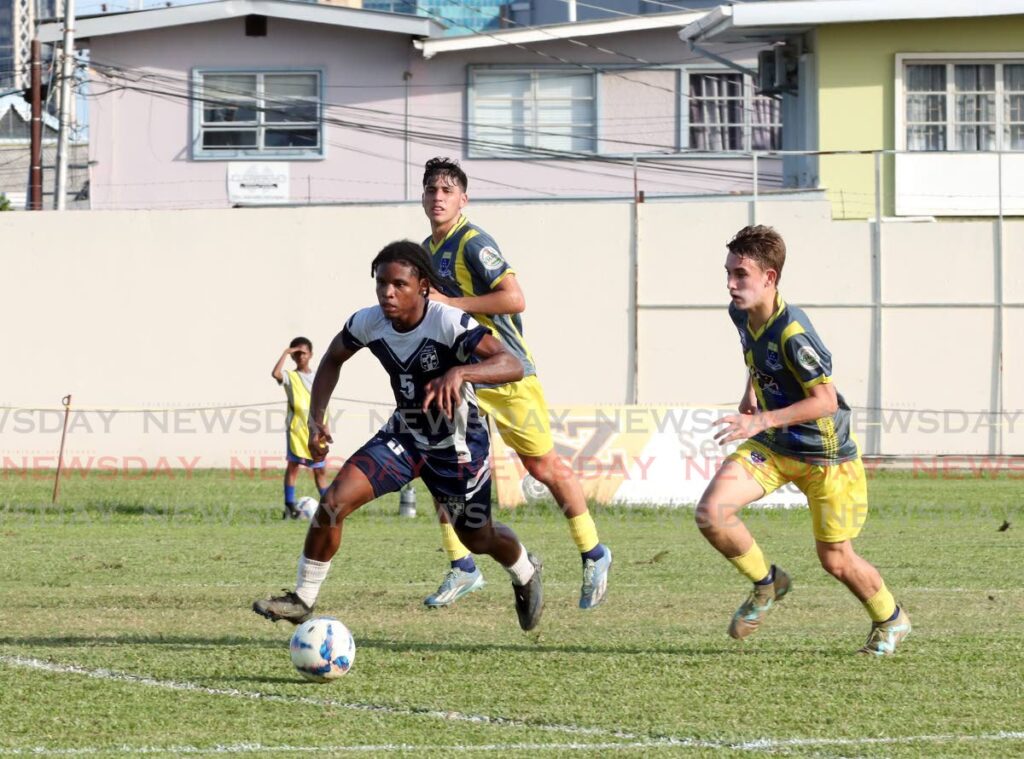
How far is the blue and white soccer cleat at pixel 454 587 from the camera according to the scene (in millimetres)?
8758

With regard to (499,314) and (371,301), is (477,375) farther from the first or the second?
(371,301)

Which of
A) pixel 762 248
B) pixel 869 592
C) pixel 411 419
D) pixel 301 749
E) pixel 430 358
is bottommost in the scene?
pixel 301 749

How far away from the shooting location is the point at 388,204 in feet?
78.6

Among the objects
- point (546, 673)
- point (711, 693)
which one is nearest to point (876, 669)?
point (711, 693)

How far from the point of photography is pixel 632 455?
16.2 m

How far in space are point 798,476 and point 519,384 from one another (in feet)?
5.66

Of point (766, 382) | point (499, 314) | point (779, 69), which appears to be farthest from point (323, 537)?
point (779, 69)

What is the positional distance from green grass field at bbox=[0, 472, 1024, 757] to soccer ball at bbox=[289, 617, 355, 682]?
7 centimetres

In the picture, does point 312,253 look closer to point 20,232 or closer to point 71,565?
point 20,232

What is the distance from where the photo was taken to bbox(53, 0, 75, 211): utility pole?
29.1 m

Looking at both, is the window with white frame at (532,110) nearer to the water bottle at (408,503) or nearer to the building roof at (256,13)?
the building roof at (256,13)

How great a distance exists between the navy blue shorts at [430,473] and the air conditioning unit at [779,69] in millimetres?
20364

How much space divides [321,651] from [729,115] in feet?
Result: 85.2

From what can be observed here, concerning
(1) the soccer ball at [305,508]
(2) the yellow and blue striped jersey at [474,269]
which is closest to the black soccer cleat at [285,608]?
(2) the yellow and blue striped jersey at [474,269]
